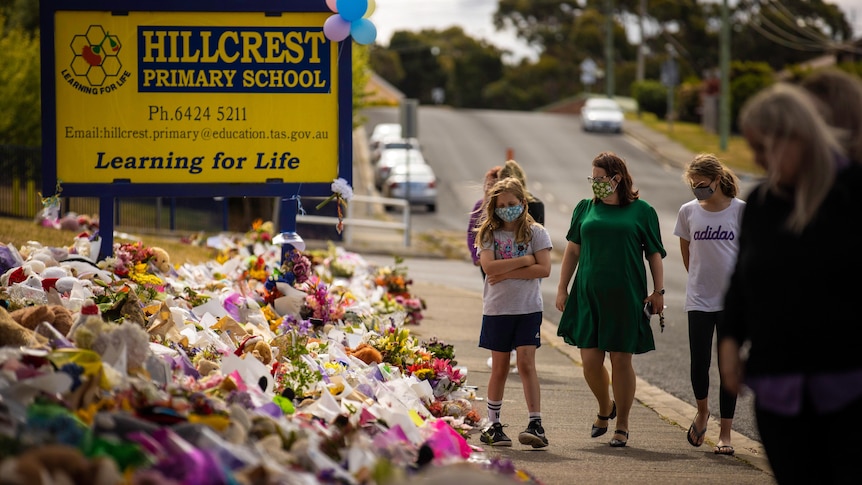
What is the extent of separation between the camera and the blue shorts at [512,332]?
7.82 m

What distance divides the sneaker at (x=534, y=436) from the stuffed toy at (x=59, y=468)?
3.79m

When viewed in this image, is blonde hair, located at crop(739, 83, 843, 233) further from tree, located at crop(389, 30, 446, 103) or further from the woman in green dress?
tree, located at crop(389, 30, 446, 103)

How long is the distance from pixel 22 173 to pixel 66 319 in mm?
17960

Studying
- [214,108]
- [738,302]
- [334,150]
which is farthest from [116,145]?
[738,302]

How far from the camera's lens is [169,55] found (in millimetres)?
10359

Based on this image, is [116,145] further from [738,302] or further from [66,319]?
[738,302]

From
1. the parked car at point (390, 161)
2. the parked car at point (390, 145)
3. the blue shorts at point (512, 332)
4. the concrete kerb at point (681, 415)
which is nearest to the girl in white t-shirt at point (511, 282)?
the blue shorts at point (512, 332)

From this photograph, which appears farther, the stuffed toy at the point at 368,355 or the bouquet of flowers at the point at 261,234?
the bouquet of flowers at the point at 261,234

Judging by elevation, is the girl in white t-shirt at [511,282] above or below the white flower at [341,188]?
below

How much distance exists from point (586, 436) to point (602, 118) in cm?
4787

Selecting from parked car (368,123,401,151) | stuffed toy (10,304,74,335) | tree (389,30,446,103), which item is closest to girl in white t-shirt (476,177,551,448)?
stuffed toy (10,304,74,335)

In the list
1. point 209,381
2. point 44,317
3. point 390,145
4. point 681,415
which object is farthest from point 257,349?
point 390,145

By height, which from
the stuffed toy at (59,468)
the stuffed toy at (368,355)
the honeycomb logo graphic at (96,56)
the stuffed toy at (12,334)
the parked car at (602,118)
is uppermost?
the parked car at (602,118)

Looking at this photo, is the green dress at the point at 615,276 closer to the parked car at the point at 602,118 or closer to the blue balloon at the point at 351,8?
the blue balloon at the point at 351,8
